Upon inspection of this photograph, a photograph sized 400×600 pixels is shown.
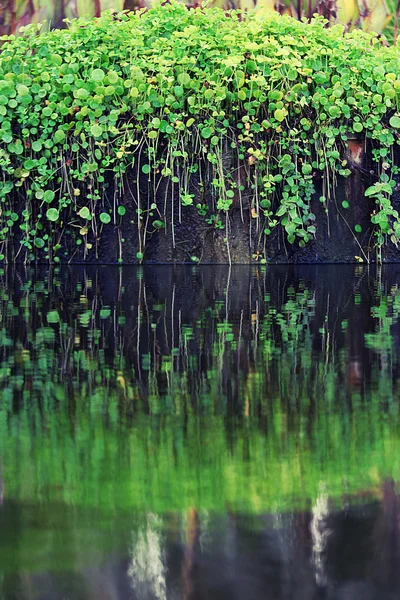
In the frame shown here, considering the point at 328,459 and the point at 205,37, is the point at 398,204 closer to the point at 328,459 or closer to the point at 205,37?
the point at 205,37

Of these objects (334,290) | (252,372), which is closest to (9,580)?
(252,372)

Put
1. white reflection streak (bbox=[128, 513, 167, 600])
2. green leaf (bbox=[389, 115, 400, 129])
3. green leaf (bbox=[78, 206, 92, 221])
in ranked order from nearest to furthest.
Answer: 1. white reflection streak (bbox=[128, 513, 167, 600])
2. green leaf (bbox=[78, 206, 92, 221])
3. green leaf (bbox=[389, 115, 400, 129])

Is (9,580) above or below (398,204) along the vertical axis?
below

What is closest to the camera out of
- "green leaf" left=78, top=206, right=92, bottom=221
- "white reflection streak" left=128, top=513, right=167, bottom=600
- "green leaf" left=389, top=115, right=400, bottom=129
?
"white reflection streak" left=128, top=513, right=167, bottom=600

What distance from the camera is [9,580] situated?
84 centimetres

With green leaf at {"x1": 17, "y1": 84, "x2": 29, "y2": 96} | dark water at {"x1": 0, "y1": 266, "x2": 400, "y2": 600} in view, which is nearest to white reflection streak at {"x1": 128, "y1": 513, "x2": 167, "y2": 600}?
dark water at {"x1": 0, "y1": 266, "x2": 400, "y2": 600}

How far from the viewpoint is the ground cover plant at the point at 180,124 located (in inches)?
164

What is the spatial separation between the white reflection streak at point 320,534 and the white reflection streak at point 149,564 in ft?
0.45

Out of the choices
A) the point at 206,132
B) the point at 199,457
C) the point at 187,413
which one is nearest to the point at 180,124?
the point at 206,132

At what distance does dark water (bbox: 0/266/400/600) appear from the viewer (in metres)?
0.87

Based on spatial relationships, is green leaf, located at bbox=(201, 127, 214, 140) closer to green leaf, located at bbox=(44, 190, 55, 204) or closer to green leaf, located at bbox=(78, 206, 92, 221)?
green leaf, located at bbox=(78, 206, 92, 221)

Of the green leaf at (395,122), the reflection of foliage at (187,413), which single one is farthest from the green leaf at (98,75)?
the reflection of foliage at (187,413)

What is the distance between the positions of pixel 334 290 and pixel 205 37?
143 cm

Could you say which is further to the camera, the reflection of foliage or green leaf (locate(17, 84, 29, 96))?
green leaf (locate(17, 84, 29, 96))
